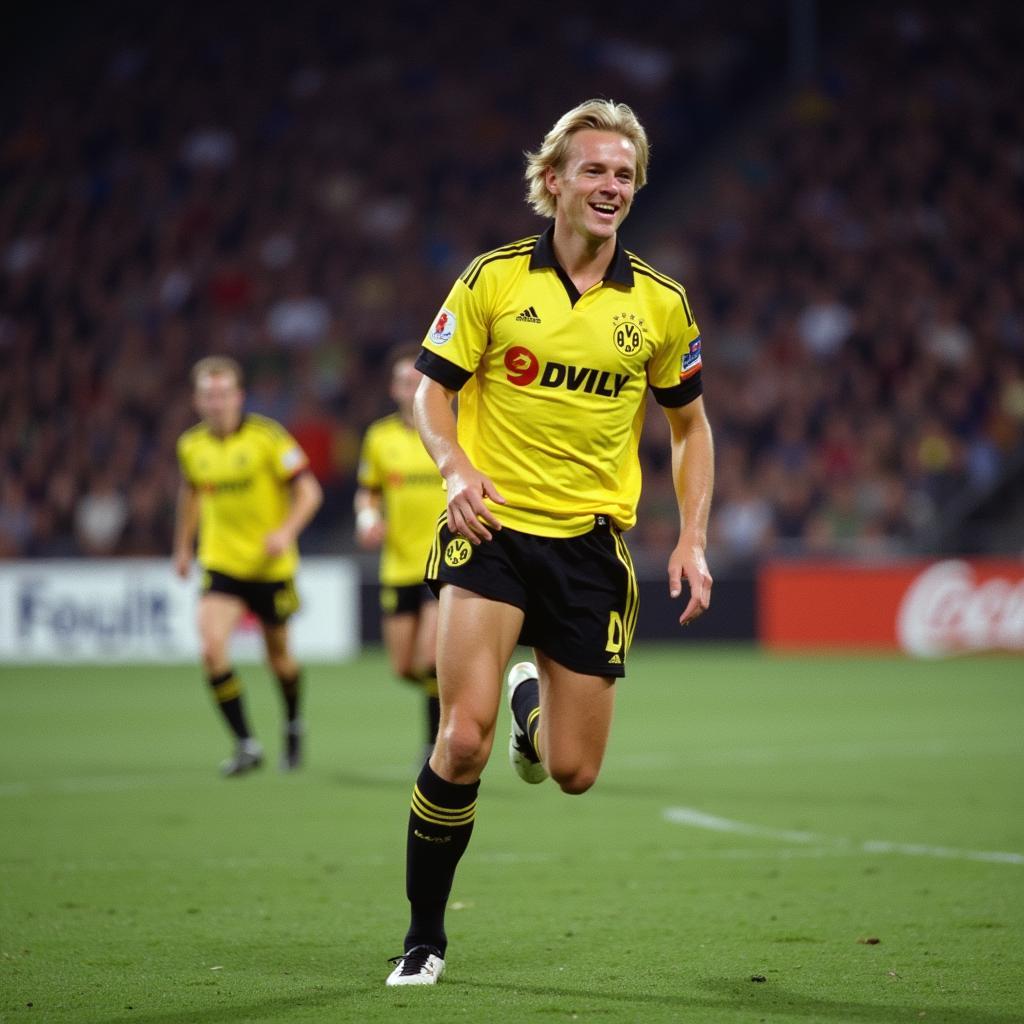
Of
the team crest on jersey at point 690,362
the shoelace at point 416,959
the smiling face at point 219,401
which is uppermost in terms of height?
the smiling face at point 219,401

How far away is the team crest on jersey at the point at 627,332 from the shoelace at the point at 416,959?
196cm

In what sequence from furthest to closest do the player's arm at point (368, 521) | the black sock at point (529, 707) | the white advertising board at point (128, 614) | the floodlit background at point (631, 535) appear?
the white advertising board at point (128, 614), the player's arm at point (368, 521), the floodlit background at point (631, 535), the black sock at point (529, 707)

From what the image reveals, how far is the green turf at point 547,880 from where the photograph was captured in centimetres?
518

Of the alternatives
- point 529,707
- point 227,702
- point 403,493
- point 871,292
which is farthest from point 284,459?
point 871,292

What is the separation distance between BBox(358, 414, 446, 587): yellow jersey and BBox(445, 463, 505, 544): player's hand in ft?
20.0

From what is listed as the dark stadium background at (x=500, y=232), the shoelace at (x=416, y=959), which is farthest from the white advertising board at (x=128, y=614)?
the shoelace at (x=416, y=959)

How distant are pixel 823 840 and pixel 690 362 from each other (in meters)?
3.42

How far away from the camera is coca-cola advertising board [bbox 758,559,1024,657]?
20859 millimetres

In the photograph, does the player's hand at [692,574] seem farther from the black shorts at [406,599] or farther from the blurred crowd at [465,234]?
the blurred crowd at [465,234]

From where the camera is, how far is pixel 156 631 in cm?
2169

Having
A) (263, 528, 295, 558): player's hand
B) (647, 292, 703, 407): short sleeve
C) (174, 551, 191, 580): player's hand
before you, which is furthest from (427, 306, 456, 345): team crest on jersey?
(174, 551, 191, 580): player's hand

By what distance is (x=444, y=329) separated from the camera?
546 centimetres

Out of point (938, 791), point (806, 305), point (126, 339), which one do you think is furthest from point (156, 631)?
point (938, 791)

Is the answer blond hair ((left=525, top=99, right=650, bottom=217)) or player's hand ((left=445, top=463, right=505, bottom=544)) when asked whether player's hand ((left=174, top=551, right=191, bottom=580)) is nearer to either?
blond hair ((left=525, top=99, right=650, bottom=217))
